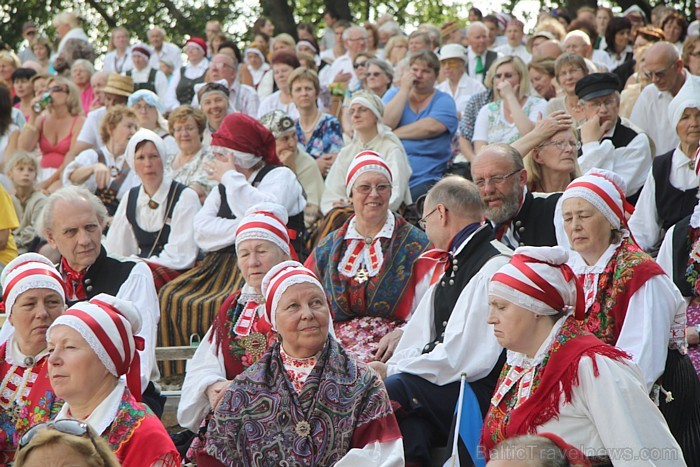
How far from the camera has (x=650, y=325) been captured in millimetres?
4359

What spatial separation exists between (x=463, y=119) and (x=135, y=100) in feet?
9.75

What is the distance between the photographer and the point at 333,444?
13.6 ft

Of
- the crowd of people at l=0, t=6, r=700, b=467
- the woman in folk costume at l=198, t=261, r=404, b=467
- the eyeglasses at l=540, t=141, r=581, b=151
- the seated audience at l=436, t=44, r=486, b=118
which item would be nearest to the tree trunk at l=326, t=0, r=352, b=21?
the seated audience at l=436, t=44, r=486, b=118

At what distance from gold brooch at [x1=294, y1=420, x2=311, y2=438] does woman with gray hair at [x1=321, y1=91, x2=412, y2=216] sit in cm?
350

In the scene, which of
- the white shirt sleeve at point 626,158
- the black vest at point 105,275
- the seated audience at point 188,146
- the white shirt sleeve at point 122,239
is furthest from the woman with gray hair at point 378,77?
the black vest at point 105,275

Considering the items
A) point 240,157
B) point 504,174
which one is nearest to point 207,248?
point 240,157

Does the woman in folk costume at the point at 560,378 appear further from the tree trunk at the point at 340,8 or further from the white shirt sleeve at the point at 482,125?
the tree trunk at the point at 340,8

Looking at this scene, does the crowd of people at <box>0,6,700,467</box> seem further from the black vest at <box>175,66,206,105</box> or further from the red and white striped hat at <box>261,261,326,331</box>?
the black vest at <box>175,66,206,105</box>

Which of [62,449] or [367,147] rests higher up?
[367,147]

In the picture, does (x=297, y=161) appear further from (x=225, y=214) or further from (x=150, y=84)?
(x=150, y=84)

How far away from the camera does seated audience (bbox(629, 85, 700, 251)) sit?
5992mm

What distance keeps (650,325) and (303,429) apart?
152 centimetres

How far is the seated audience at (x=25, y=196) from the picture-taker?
8547 mm

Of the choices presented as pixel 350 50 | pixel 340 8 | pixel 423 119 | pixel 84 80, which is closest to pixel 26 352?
pixel 423 119
